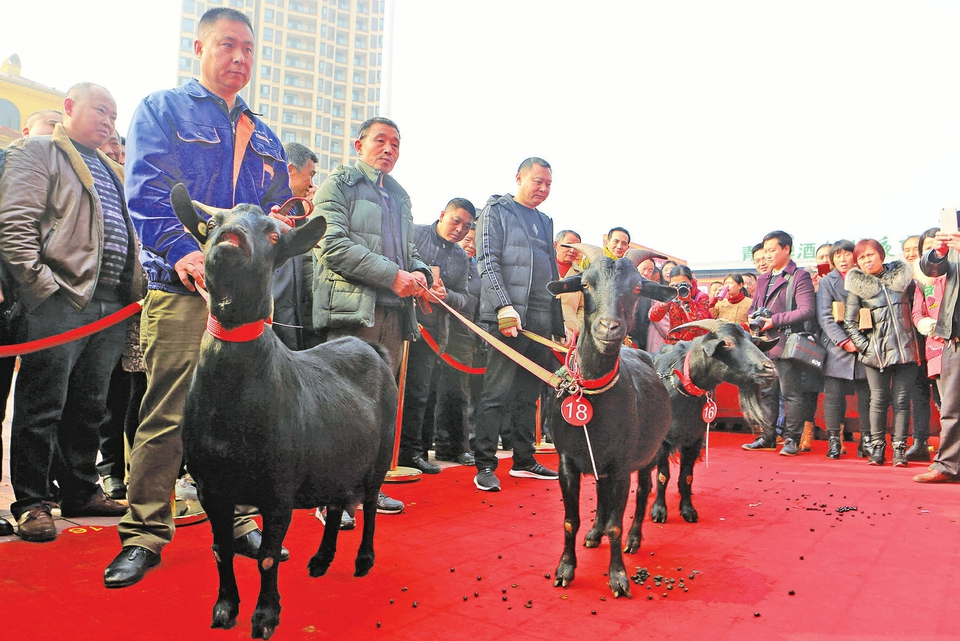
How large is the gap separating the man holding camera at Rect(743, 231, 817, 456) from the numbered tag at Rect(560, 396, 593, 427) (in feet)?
17.6

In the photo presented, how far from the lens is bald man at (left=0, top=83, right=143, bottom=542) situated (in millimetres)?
3422

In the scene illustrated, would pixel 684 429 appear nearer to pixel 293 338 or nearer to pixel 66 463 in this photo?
pixel 293 338

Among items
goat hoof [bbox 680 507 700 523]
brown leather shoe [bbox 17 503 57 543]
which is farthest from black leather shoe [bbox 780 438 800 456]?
brown leather shoe [bbox 17 503 57 543]

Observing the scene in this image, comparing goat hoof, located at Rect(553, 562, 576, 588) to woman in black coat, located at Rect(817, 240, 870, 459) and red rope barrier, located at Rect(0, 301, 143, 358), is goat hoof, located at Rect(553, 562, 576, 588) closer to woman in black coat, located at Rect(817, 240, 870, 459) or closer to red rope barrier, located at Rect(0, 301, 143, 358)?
red rope barrier, located at Rect(0, 301, 143, 358)

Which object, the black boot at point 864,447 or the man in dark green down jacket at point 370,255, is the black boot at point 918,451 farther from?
the man in dark green down jacket at point 370,255

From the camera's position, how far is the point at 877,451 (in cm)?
683

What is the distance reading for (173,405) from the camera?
9.51 feet

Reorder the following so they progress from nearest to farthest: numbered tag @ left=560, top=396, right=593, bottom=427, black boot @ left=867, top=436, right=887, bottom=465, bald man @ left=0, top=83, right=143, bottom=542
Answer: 1. numbered tag @ left=560, top=396, right=593, bottom=427
2. bald man @ left=0, top=83, right=143, bottom=542
3. black boot @ left=867, top=436, right=887, bottom=465

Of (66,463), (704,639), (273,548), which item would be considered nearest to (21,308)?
(66,463)

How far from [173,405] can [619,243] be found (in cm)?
601

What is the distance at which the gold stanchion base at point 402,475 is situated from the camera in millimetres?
5027

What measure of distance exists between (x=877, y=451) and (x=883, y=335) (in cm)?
126

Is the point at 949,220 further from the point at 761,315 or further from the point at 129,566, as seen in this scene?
the point at 129,566

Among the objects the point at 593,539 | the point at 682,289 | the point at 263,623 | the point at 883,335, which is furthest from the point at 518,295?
the point at 883,335
